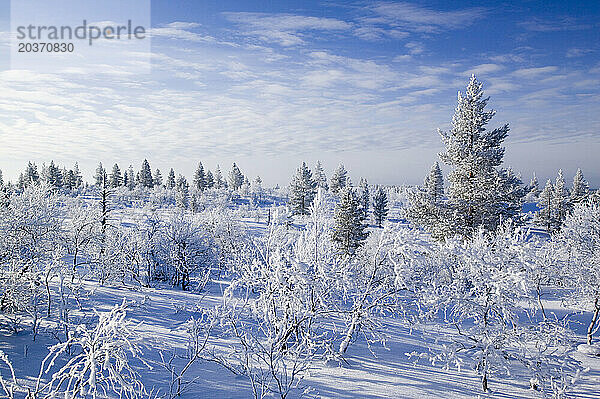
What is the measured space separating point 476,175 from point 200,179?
7496cm

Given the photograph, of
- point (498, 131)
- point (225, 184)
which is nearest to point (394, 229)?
point (498, 131)

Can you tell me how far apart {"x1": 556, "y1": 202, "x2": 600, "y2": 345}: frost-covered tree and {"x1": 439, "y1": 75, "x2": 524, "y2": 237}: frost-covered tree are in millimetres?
3855

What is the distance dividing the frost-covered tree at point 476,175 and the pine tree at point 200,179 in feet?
239

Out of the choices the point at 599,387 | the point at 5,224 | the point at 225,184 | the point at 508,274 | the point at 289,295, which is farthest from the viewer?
the point at 225,184

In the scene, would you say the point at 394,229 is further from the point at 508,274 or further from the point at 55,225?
the point at 55,225

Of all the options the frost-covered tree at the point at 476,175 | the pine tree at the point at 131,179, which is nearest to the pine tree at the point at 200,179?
the pine tree at the point at 131,179

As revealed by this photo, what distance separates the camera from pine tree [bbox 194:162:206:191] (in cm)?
8731

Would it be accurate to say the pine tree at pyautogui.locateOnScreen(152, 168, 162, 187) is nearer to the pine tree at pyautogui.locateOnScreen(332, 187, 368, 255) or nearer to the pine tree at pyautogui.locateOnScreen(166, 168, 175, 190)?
the pine tree at pyautogui.locateOnScreen(166, 168, 175, 190)

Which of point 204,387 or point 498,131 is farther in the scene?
point 498,131

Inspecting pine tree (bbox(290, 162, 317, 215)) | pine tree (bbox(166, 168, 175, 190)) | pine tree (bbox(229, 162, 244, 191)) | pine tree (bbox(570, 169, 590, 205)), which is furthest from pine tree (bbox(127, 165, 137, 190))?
pine tree (bbox(570, 169, 590, 205))

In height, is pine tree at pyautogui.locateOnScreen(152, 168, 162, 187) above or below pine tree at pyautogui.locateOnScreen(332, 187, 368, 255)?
above

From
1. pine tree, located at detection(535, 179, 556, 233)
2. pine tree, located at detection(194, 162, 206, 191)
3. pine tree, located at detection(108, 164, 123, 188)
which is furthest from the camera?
pine tree, located at detection(194, 162, 206, 191)

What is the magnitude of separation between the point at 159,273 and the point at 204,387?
2147cm

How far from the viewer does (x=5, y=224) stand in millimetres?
17000
